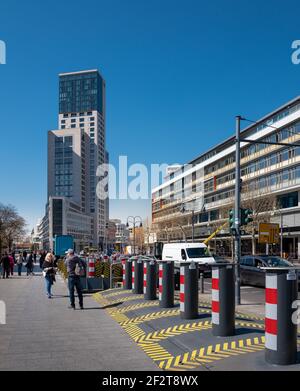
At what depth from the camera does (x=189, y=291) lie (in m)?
9.94

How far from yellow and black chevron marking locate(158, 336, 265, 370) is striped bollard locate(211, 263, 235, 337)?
404 mm

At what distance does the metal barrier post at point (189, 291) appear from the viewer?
9961mm

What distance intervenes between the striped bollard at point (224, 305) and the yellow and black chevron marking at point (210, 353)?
404mm

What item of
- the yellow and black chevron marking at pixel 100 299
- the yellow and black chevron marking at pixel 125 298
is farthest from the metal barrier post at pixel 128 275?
the yellow and black chevron marking at pixel 125 298

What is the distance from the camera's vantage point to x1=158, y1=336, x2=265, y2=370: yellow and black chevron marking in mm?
6703

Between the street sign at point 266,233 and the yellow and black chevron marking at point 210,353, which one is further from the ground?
the street sign at point 266,233

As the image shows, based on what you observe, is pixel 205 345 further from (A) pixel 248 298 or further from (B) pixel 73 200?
(B) pixel 73 200

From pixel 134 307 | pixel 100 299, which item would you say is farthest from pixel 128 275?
pixel 134 307

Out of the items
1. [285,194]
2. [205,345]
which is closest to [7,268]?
[205,345]

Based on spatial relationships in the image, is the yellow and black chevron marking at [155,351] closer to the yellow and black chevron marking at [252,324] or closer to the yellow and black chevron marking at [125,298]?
the yellow and black chevron marking at [252,324]

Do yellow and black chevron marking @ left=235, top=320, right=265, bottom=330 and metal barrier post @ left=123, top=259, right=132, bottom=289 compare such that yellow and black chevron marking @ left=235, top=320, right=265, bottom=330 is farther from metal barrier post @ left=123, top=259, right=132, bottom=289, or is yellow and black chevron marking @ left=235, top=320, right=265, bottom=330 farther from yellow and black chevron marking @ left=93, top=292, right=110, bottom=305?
metal barrier post @ left=123, top=259, right=132, bottom=289

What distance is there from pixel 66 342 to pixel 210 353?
2856 mm

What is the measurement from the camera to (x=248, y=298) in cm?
1734
